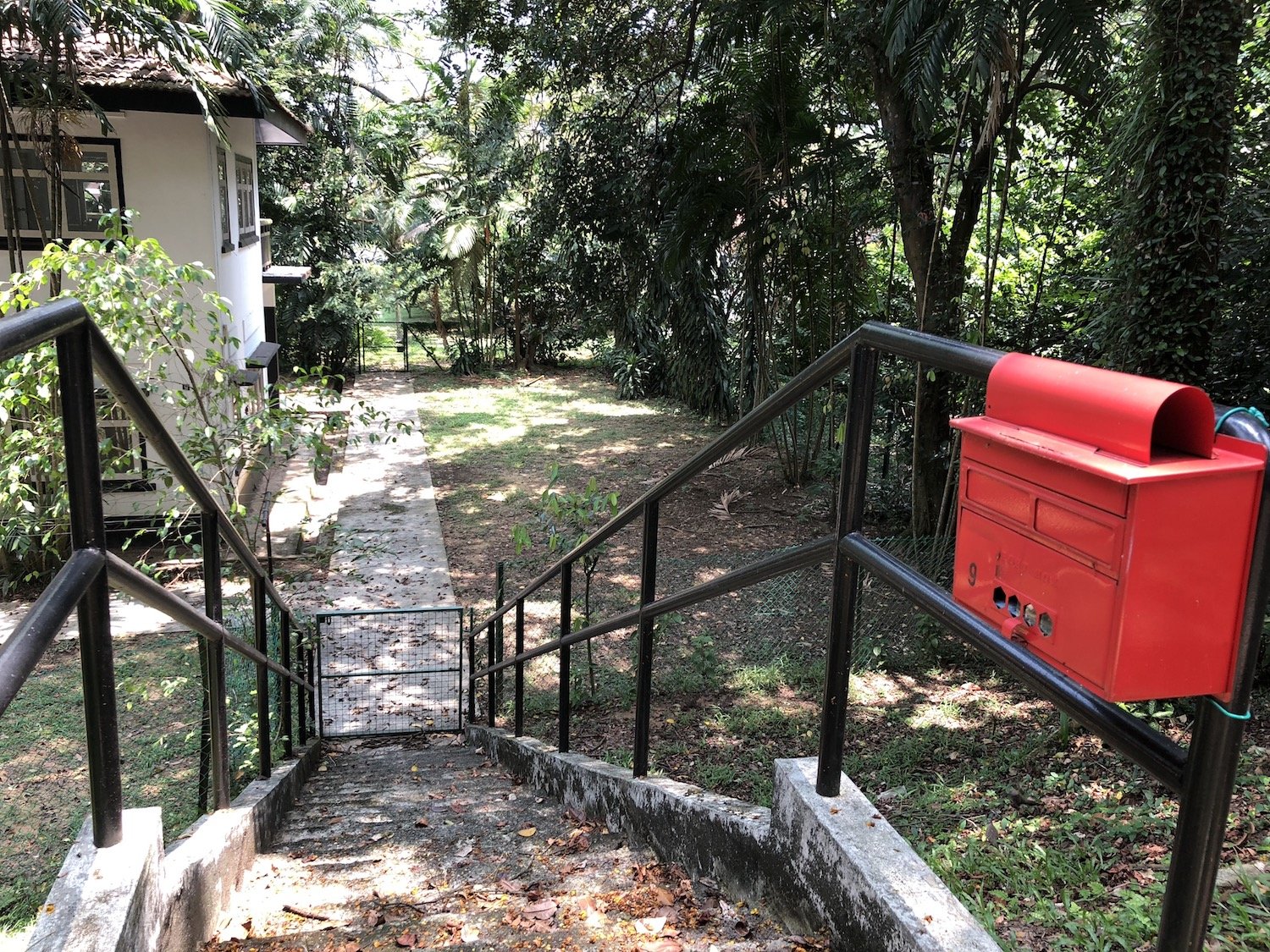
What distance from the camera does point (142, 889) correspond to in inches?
74.7

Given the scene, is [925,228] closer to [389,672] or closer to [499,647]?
[499,647]

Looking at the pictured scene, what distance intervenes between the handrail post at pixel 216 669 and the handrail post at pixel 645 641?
1.23 m

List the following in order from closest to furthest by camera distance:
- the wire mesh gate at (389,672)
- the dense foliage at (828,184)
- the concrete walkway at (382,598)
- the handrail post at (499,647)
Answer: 1. the dense foliage at (828,184)
2. the handrail post at (499,647)
3. the wire mesh gate at (389,672)
4. the concrete walkway at (382,598)

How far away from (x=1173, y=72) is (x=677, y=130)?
7.02 metres

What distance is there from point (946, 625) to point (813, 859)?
75 cm

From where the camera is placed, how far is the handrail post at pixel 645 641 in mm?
3273

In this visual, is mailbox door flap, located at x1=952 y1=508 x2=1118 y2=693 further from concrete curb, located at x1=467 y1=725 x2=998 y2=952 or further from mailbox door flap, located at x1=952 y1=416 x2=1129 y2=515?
concrete curb, located at x1=467 y1=725 x2=998 y2=952

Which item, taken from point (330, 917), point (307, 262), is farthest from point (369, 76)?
point (330, 917)

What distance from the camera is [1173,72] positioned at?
4.97 meters

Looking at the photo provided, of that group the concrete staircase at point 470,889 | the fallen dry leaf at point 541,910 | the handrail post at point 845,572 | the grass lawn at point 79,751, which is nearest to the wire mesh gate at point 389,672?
the grass lawn at point 79,751

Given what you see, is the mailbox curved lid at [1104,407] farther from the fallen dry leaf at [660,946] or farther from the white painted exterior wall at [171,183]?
the white painted exterior wall at [171,183]

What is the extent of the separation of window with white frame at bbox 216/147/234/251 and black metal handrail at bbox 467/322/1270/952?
31.5 ft

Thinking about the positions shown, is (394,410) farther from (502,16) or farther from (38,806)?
(38,806)

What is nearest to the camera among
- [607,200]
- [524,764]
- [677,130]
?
[524,764]
